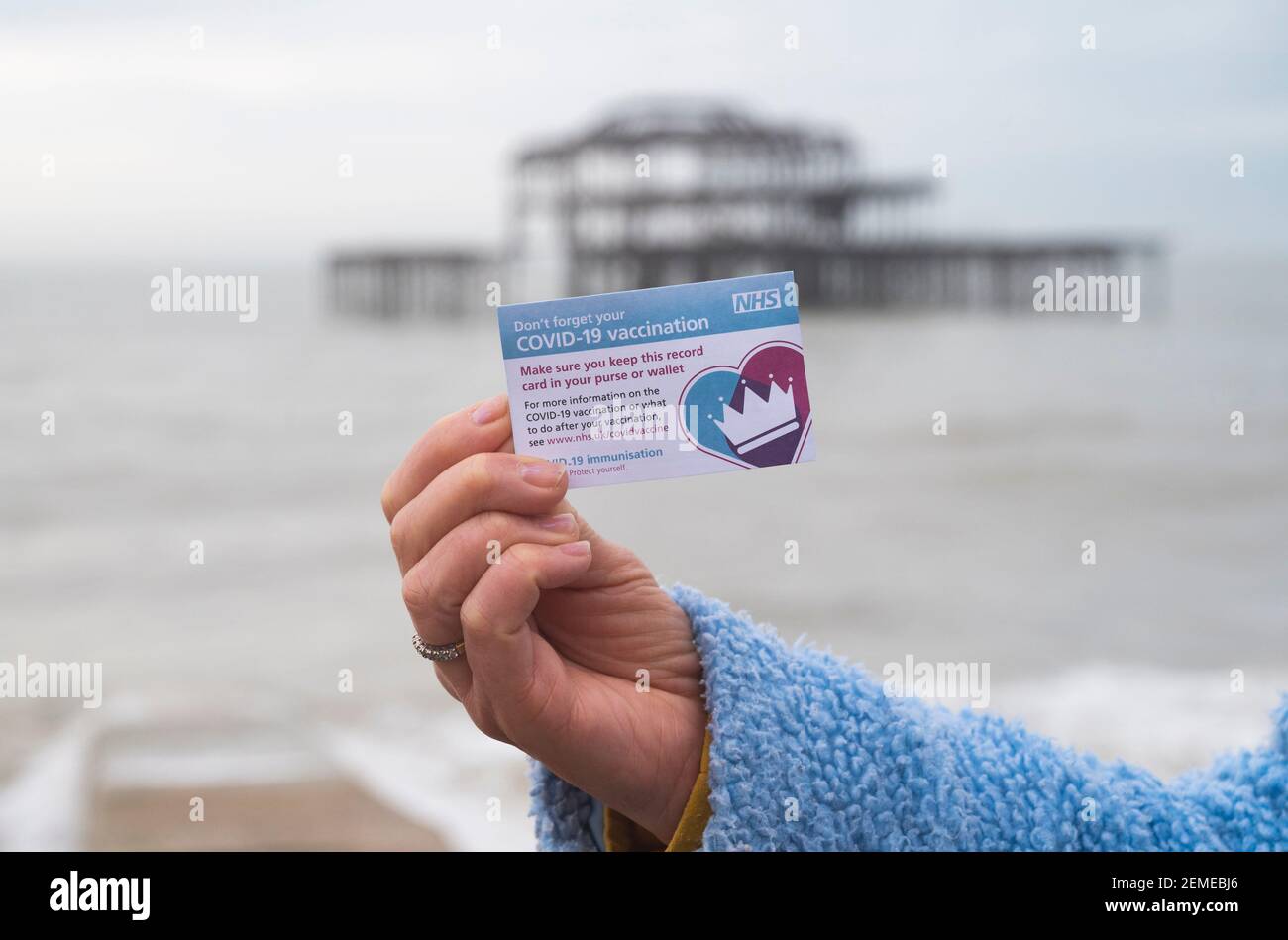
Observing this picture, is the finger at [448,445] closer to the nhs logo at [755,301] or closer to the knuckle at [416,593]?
the knuckle at [416,593]

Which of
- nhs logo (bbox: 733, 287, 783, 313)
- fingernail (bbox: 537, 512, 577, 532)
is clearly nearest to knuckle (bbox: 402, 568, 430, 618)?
fingernail (bbox: 537, 512, 577, 532)

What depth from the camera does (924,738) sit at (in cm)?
115

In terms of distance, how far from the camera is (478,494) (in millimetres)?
1052

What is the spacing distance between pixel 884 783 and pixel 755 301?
48 centimetres

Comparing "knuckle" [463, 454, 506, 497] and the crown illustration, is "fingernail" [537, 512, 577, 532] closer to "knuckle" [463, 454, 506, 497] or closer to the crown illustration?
"knuckle" [463, 454, 506, 497]

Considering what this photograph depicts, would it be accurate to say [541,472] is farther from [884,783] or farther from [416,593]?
[884,783]

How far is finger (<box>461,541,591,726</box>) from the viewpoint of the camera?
104cm

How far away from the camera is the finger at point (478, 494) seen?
105 centimetres

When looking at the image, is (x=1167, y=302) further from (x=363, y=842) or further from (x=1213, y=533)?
(x=363, y=842)

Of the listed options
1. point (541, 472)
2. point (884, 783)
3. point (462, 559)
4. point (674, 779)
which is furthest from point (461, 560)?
point (884, 783)

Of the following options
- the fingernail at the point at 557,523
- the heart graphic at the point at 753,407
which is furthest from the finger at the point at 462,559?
the heart graphic at the point at 753,407

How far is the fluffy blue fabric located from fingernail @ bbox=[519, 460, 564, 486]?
23 centimetres

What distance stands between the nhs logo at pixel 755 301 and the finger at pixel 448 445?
0.79ft
